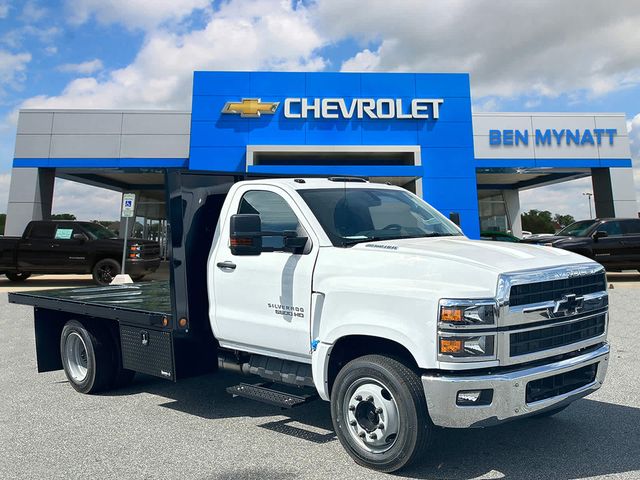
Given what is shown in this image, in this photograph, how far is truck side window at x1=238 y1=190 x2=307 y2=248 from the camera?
4.61 m

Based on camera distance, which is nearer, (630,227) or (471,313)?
(471,313)

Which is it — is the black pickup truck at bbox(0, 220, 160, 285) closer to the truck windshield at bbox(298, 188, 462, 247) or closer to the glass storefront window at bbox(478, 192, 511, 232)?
the truck windshield at bbox(298, 188, 462, 247)

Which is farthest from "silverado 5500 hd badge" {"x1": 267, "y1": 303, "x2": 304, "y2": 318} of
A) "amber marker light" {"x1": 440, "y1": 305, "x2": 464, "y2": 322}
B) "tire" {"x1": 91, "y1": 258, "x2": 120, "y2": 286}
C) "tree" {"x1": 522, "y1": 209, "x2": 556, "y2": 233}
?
"tree" {"x1": 522, "y1": 209, "x2": 556, "y2": 233}

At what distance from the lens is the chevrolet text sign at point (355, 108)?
2408 centimetres

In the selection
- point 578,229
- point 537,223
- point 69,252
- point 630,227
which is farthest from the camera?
point 537,223

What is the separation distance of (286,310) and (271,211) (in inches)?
36.4

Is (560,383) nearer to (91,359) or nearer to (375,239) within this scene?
(375,239)

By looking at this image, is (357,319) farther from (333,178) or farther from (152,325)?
(152,325)

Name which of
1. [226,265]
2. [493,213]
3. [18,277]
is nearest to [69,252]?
[18,277]

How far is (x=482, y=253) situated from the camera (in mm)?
3926

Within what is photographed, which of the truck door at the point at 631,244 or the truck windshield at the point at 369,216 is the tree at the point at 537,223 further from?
the truck windshield at the point at 369,216

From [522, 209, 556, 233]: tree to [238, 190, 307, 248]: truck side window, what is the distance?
87.0m

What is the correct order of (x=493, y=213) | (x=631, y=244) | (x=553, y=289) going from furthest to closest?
(x=493, y=213), (x=631, y=244), (x=553, y=289)

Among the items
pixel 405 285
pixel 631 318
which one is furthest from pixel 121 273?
pixel 405 285
